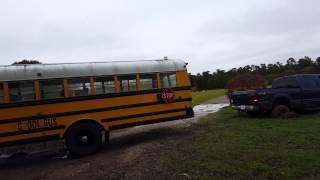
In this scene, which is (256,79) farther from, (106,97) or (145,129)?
(106,97)

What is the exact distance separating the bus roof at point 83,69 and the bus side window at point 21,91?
133 mm

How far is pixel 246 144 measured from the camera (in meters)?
10.9

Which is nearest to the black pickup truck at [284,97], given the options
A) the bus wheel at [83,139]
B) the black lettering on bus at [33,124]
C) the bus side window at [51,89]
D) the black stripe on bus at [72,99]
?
the black stripe on bus at [72,99]

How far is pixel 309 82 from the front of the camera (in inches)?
742

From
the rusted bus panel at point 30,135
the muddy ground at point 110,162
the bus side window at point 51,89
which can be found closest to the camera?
the muddy ground at point 110,162

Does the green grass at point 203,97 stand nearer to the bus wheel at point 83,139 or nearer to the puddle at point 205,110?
the puddle at point 205,110

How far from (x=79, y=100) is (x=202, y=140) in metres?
3.54

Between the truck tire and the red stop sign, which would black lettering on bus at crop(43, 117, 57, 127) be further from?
the truck tire

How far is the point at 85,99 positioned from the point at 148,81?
7.22 ft

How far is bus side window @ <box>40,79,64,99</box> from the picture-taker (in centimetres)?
1220

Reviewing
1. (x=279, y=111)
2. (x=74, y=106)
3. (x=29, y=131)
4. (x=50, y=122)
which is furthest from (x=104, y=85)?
(x=279, y=111)

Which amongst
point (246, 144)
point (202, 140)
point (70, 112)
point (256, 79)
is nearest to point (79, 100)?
point (70, 112)

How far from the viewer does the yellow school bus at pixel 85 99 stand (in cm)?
1181

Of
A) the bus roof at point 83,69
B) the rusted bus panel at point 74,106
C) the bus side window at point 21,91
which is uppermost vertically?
the bus roof at point 83,69
